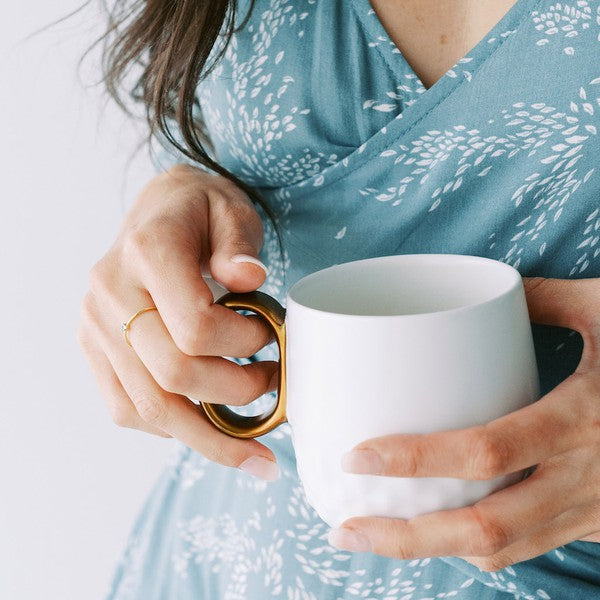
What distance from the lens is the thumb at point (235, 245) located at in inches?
19.1

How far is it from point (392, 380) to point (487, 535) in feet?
0.35

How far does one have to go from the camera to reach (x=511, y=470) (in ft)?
1.34

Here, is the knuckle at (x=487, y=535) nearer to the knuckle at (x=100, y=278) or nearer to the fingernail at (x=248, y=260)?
the fingernail at (x=248, y=260)

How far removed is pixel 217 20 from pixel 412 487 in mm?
430

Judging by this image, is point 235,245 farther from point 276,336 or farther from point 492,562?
point 492,562

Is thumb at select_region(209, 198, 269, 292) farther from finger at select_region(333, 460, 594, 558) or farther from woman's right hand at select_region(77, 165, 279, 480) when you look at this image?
finger at select_region(333, 460, 594, 558)

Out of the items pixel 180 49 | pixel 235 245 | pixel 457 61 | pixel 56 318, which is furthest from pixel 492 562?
pixel 56 318

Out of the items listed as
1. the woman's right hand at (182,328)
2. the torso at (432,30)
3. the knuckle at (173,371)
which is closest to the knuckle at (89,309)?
the woman's right hand at (182,328)

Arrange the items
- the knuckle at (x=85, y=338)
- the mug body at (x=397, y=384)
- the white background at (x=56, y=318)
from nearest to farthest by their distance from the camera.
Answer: the mug body at (x=397, y=384) < the knuckle at (x=85, y=338) < the white background at (x=56, y=318)

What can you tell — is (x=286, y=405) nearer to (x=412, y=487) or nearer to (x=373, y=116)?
(x=412, y=487)

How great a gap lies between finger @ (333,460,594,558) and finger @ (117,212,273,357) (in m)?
0.13

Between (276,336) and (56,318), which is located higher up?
(276,336)

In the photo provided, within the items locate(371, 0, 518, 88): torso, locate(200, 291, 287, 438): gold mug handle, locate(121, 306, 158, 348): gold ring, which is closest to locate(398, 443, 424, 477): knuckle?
locate(200, 291, 287, 438): gold mug handle

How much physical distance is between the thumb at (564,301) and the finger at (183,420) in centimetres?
21
